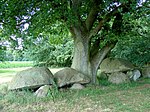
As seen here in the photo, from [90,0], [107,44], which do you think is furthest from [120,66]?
[90,0]

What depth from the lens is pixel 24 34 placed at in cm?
727

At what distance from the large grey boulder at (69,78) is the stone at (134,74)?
10.7 feet

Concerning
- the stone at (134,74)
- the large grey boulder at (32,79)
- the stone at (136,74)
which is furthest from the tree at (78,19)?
the stone at (136,74)

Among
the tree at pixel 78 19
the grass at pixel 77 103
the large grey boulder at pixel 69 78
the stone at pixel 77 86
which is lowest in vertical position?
the grass at pixel 77 103

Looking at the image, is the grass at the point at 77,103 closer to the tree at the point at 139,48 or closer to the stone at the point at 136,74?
the stone at the point at 136,74

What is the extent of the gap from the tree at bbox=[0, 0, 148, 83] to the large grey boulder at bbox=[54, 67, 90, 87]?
63 cm

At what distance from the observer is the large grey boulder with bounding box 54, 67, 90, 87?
7.90m

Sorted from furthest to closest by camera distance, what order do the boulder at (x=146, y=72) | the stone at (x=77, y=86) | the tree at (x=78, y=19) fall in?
the boulder at (x=146, y=72)
the stone at (x=77, y=86)
the tree at (x=78, y=19)

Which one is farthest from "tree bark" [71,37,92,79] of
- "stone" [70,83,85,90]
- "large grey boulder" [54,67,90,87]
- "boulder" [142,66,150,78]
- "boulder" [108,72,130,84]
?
"boulder" [142,66,150,78]

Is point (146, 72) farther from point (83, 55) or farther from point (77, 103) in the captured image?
point (77, 103)

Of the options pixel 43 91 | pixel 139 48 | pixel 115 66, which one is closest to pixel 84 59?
pixel 115 66

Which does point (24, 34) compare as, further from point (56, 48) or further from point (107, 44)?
point (56, 48)

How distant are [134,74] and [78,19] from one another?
4.62 metres

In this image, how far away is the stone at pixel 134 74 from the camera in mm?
10604
